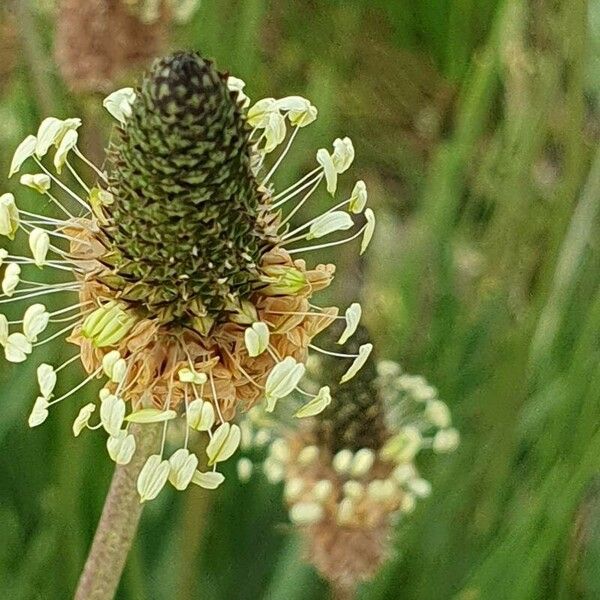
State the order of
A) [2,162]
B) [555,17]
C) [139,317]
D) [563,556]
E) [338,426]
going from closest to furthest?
[139,317] < [338,426] < [563,556] < [555,17] < [2,162]

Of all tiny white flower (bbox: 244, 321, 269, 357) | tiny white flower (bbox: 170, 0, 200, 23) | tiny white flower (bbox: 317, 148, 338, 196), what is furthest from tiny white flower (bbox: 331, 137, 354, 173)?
tiny white flower (bbox: 170, 0, 200, 23)

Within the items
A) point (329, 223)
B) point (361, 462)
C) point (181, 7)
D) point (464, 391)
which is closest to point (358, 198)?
point (329, 223)

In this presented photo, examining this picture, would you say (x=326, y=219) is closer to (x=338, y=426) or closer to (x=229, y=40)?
(x=338, y=426)

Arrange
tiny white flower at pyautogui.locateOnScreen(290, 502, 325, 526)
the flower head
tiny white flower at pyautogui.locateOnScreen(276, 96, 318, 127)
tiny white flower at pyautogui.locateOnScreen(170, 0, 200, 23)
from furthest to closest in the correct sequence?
1. tiny white flower at pyautogui.locateOnScreen(170, 0, 200, 23)
2. tiny white flower at pyautogui.locateOnScreen(290, 502, 325, 526)
3. tiny white flower at pyautogui.locateOnScreen(276, 96, 318, 127)
4. the flower head

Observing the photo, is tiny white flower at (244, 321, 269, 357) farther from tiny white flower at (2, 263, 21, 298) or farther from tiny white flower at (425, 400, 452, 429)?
tiny white flower at (425, 400, 452, 429)

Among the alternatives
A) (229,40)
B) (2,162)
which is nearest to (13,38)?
(2,162)

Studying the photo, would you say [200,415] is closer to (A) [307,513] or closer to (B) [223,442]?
(B) [223,442]

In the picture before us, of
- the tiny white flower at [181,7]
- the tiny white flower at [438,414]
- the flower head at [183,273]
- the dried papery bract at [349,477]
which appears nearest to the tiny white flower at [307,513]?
the dried papery bract at [349,477]
